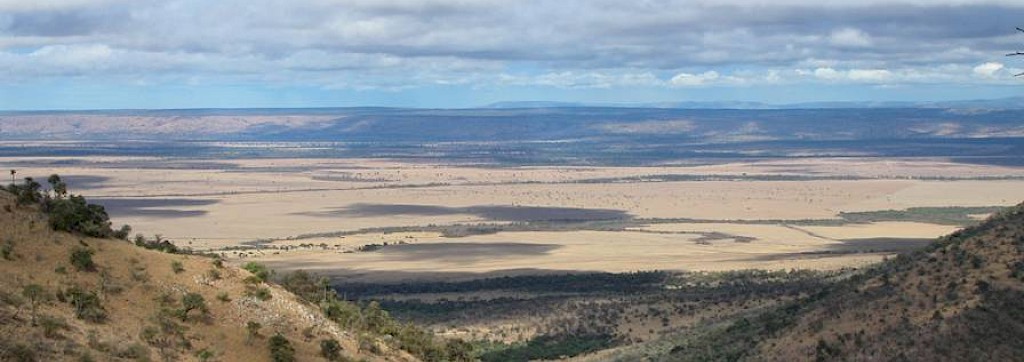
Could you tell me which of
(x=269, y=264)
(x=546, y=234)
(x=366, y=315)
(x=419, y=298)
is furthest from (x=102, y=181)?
(x=366, y=315)

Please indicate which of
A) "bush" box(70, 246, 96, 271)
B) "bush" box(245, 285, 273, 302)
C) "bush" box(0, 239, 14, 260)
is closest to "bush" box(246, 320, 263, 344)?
"bush" box(245, 285, 273, 302)

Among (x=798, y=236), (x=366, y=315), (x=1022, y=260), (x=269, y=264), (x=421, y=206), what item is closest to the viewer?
(x=366, y=315)

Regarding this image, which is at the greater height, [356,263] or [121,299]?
[121,299]

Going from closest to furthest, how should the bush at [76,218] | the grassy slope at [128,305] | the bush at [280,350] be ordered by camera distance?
1. the grassy slope at [128,305]
2. the bush at [280,350]
3. the bush at [76,218]

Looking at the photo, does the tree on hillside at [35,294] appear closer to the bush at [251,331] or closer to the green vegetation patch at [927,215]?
the bush at [251,331]

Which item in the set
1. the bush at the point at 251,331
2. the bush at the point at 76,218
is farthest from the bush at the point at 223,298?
the bush at the point at 76,218

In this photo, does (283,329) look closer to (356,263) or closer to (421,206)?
(356,263)

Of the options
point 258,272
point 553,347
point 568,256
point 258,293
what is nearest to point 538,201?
point 568,256
